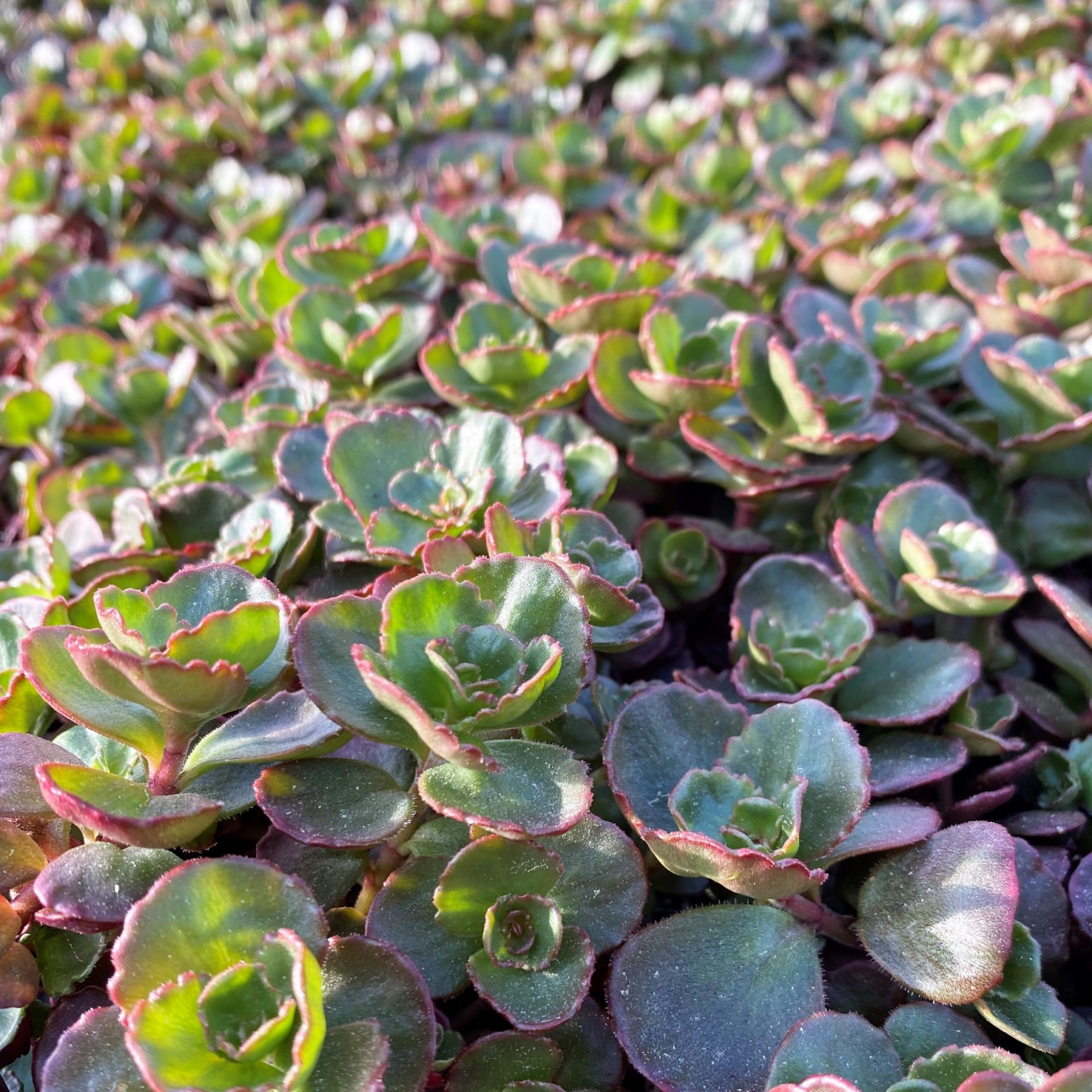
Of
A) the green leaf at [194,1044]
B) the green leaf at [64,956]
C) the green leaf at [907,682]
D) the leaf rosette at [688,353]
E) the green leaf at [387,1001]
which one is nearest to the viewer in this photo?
the green leaf at [194,1044]

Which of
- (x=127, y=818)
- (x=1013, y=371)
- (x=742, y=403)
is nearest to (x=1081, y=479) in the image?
(x=1013, y=371)

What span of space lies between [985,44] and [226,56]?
5.96ft

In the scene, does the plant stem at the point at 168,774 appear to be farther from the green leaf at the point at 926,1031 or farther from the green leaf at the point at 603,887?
the green leaf at the point at 926,1031

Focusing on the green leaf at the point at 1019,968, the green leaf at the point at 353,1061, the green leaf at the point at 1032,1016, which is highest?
the green leaf at the point at 353,1061

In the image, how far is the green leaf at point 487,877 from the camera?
0.82 m

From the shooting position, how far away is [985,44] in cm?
224

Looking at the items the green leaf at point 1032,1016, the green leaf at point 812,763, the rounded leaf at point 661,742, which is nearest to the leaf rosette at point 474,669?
the rounded leaf at point 661,742

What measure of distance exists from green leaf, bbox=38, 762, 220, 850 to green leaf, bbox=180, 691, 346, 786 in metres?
0.05

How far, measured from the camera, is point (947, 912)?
862 mm

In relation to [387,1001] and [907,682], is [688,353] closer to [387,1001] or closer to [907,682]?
[907,682]

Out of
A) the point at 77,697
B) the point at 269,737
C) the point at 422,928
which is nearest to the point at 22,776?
the point at 77,697

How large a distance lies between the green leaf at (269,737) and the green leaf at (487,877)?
154 mm

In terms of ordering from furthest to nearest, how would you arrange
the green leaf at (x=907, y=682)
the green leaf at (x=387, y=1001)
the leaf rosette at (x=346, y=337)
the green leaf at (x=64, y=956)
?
the leaf rosette at (x=346, y=337) → the green leaf at (x=907, y=682) → the green leaf at (x=64, y=956) → the green leaf at (x=387, y=1001)

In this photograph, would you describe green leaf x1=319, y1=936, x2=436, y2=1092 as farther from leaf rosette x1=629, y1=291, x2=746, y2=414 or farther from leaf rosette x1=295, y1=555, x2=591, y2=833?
leaf rosette x1=629, y1=291, x2=746, y2=414
